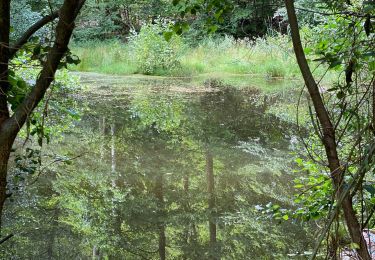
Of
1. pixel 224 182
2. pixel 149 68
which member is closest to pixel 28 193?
pixel 224 182

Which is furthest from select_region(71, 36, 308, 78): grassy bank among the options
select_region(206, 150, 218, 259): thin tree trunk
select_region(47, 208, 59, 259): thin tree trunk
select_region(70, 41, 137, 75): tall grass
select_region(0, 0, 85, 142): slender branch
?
select_region(0, 0, 85, 142): slender branch

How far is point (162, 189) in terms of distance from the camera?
4656mm

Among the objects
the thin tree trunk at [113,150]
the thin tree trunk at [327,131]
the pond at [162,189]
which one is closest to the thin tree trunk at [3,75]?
the pond at [162,189]

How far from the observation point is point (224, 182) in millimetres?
4824

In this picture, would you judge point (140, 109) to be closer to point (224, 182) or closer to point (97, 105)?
point (97, 105)

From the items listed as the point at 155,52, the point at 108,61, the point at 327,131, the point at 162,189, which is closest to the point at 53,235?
the point at 162,189

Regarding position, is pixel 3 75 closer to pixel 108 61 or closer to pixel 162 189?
pixel 162 189

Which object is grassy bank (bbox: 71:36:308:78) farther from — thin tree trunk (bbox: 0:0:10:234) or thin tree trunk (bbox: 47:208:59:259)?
thin tree trunk (bbox: 0:0:10:234)

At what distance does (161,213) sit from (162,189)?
2.10 feet

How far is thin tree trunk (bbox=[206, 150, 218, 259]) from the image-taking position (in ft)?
11.0

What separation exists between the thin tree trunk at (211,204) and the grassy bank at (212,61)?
792cm

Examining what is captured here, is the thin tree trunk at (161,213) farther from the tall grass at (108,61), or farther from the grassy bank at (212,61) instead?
the tall grass at (108,61)

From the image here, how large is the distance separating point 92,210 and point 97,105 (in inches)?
186

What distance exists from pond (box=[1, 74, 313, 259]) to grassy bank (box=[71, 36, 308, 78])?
16.9 feet
